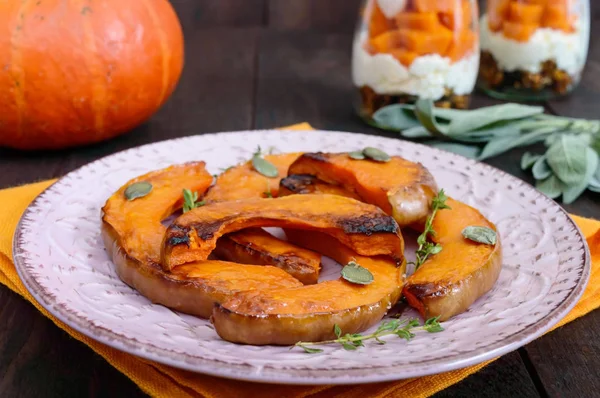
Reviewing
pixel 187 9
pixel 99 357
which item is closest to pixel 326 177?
pixel 99 357

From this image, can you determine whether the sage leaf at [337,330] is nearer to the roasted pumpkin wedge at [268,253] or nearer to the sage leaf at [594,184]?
the roasted pumpkin wedge at [268,253]

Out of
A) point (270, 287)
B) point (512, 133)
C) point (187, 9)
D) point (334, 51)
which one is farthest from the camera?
point (187, 9)

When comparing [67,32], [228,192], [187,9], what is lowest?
[187,9]

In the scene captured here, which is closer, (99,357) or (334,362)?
(334,362)

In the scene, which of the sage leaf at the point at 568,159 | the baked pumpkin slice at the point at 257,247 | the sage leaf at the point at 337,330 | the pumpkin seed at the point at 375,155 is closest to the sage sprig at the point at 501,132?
the sage leaf at the point at 568,159

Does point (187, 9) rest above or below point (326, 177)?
below

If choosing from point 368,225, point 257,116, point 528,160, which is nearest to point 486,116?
point 528,160

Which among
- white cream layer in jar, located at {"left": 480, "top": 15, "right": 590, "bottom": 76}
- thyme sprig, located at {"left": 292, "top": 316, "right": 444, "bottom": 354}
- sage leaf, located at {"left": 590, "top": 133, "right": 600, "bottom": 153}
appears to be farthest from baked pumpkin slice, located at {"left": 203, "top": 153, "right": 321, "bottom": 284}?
white cream layer in jar, located at {"left": 480, "top": 15, "right": 590, "bottom": 76}

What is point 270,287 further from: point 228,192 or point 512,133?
point 512,133
